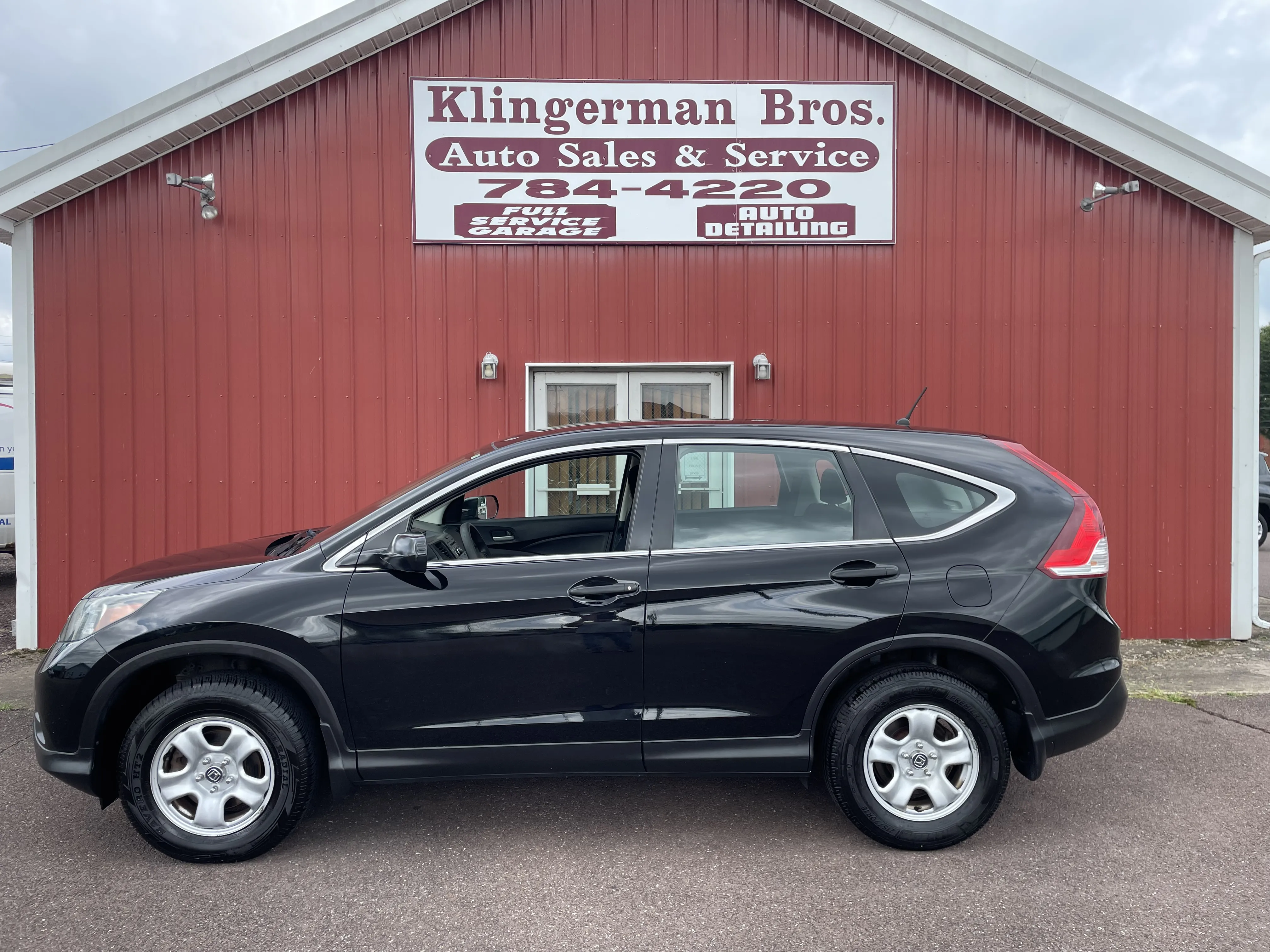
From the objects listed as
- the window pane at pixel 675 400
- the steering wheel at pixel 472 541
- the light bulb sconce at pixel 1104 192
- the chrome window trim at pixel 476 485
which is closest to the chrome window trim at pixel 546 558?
the chrome window trim at pixel 476 485

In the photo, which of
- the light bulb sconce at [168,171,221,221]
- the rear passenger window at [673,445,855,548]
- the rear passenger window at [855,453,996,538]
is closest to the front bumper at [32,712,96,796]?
the rear passenger window at [673,445,855,548]

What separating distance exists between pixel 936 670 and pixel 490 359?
13.9 feet

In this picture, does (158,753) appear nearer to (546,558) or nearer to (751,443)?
(546,558)

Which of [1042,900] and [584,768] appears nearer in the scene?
[1042,900]

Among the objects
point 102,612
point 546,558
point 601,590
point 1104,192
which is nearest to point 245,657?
point 102,612

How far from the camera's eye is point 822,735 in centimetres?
329

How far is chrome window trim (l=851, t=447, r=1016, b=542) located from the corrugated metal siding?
124 inches

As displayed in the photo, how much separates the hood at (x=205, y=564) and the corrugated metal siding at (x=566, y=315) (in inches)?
102

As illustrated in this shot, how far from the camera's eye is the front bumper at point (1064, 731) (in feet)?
10.6

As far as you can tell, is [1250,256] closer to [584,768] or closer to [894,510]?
[894,510]

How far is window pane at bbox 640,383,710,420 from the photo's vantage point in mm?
6621

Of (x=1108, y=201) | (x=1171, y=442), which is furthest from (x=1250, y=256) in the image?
(x=1171, y=442)

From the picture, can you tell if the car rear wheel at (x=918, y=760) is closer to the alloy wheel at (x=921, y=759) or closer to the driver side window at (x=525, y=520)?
the alloy wheel at (x=921, y=759)

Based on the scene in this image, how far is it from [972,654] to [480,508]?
2.56 m
